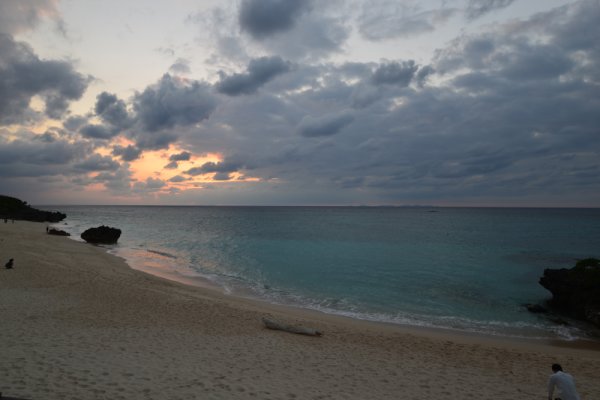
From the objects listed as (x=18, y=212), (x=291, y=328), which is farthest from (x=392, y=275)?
(x=18, y=212)

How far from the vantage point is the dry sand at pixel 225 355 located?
9133 mm

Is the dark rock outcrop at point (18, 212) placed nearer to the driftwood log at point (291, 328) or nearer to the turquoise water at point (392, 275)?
the turquoise water at point (392, 275)

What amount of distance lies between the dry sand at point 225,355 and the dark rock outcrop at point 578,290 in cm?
598

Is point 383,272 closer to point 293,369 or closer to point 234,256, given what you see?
point 234,256

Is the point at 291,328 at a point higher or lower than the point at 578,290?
lower

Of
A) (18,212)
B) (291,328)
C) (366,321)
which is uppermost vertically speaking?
(18,212)

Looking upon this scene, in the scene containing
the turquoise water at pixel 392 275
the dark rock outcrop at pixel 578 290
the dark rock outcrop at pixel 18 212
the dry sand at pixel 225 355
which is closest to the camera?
the dry sand at pixel 225 355

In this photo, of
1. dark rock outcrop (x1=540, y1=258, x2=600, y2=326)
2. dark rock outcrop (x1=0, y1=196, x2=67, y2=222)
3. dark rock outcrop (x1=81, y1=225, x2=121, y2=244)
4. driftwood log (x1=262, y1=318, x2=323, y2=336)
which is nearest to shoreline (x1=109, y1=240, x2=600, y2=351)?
dark rock outcrop (x1=540, y1=258, x2=600, y2=326)

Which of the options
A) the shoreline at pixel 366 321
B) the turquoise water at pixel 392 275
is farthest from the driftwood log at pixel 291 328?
the turquoise water at pixel 392 275

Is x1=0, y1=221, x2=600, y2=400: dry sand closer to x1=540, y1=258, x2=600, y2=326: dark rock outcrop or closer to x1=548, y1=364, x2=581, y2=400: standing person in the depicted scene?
x1=548, y1=364, x2=581, y2=400: standing person

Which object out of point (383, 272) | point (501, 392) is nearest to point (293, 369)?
point (501, 392)

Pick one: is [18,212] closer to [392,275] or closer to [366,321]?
[392,275]

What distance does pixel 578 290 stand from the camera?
2305 centimetres

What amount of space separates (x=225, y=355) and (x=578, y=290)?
79.0 feet
